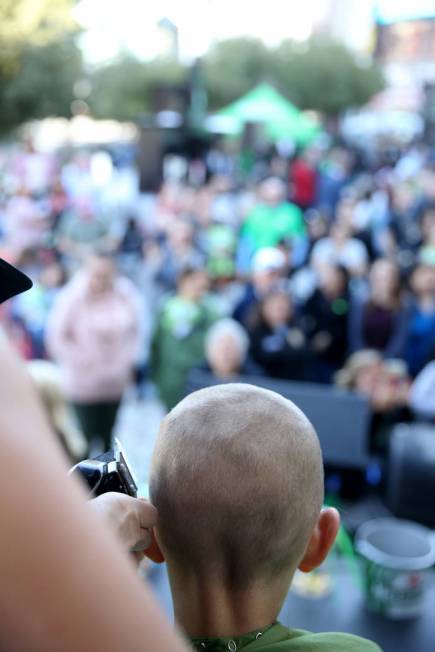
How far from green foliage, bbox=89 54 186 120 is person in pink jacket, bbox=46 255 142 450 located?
2331cm

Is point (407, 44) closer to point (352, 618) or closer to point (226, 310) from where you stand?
point (226, 310)

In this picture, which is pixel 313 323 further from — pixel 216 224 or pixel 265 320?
pixel 216 224

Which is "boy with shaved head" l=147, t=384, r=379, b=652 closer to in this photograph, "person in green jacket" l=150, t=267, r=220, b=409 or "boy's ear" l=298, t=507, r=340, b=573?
"boy's ear" l=298, t=507, r=340, b=573

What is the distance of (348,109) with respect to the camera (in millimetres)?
35500

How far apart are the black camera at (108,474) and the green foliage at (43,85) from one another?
19.8 feet

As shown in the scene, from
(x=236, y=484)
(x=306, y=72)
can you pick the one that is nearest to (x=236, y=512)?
(x=236, y=484)

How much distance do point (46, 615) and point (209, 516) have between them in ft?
1.76

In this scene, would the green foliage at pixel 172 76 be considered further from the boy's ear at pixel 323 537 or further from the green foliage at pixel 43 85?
the boy's ear at pixel 323 537

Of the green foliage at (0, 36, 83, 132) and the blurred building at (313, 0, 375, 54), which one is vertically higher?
the blurred building at (313, 0, 375, 54)

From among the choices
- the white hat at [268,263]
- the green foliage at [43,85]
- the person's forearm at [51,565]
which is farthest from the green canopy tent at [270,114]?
the person's forearm at [51,565]

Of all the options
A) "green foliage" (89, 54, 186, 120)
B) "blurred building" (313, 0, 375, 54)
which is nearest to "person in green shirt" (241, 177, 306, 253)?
"green foliage" (89, 54, 186, 120)

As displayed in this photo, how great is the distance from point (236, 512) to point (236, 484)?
1.5 inches

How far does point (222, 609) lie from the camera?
1030 millimetres

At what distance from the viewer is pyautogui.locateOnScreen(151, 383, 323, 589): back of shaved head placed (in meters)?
0.98
